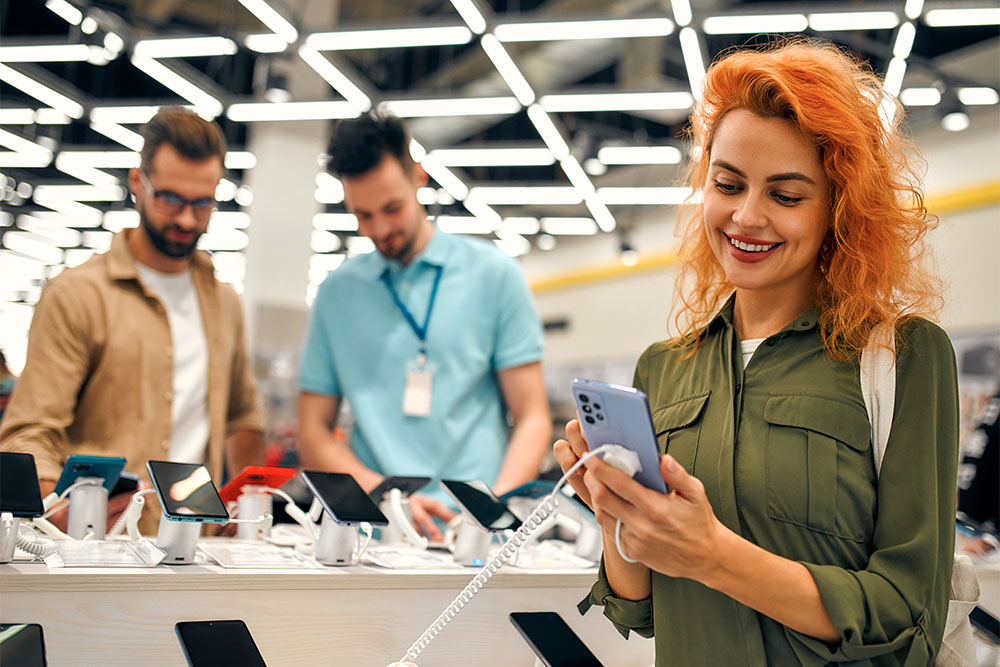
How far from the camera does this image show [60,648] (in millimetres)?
1393

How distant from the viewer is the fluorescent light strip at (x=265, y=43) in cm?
564

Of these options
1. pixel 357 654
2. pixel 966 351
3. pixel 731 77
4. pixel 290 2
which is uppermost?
pixel 290 2

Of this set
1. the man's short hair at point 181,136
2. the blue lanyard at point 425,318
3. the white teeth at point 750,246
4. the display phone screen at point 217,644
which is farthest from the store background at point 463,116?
the display phone screen at point 217,644

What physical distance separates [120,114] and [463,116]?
3.34 meters

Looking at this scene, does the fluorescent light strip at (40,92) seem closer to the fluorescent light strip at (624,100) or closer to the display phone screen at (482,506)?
the fluorescent light strip at (624,100)

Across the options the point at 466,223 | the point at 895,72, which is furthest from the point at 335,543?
the point at 466,223

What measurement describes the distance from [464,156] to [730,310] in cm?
670

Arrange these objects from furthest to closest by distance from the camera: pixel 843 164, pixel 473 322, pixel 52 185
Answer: pixel 52 185 → pixel 473 322 → pixel 843 164

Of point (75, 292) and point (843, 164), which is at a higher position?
point (843, 164)

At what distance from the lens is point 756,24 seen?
5.01 meters

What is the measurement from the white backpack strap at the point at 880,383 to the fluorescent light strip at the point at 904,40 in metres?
4.79

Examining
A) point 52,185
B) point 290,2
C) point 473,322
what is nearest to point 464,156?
point 290,2

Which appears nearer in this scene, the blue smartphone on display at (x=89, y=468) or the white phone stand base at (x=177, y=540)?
the white phone stand base at (x=177, y=540)

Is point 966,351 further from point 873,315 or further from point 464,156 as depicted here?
point 873,315
